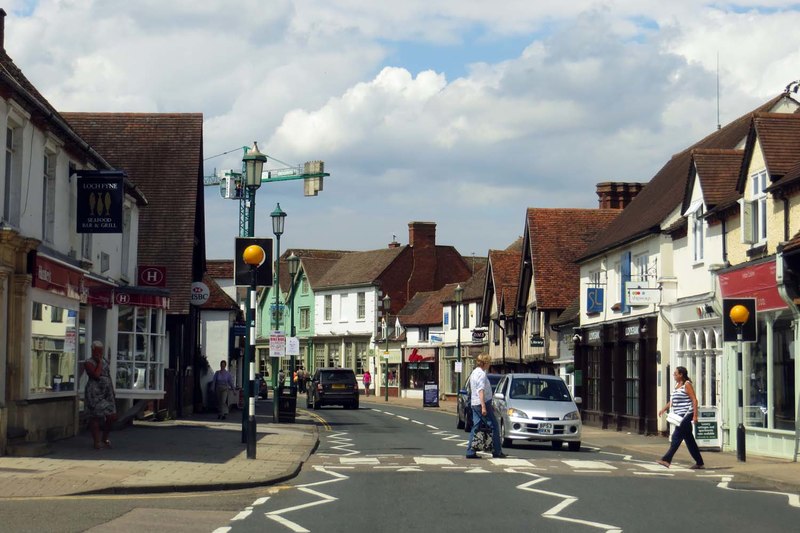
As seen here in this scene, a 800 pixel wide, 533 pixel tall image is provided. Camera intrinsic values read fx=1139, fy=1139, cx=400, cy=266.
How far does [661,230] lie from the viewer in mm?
32594

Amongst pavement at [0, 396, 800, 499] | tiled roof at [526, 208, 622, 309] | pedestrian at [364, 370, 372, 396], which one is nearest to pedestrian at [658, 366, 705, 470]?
pavement at [0, 396, 800, 499]

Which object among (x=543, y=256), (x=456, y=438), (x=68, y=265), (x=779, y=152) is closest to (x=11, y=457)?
(x=68, y=265)

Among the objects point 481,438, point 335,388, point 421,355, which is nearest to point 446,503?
point 481,438

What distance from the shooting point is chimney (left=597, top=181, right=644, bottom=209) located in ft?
172

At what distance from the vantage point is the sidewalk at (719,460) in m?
18.2

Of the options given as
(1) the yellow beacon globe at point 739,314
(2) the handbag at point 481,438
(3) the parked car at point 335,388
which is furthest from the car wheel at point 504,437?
(3) the parked car at point 335,388

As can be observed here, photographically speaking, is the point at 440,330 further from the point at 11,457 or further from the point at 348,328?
the point at 11,457

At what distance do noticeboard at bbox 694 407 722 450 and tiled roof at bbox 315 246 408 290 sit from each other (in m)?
58.5

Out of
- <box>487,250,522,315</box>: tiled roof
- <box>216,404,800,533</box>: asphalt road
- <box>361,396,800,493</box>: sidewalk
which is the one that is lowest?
<box>361,396,800,493</box>: sidewalk

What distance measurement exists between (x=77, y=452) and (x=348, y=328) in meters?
67.6

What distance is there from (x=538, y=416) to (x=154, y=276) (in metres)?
12.2

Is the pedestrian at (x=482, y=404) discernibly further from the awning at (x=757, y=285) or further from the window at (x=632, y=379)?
the window at (x=632, y=379)

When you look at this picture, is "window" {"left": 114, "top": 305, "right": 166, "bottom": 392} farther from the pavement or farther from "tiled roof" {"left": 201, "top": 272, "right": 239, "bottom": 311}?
"tiled roof" {"left": 201, "top": 272, "right": 239, "bottom": 311}

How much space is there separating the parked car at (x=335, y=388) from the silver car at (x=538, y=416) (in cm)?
2590
